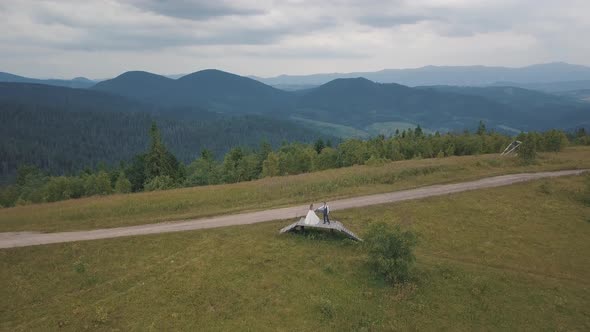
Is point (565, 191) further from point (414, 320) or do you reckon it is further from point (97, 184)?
point (97, 184)

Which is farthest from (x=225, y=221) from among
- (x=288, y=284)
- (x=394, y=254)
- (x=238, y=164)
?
(x=238, y=164)

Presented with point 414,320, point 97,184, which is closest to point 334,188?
point 414,320

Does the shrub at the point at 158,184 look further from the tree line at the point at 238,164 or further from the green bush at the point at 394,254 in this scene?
the green bush at the point at 394,254

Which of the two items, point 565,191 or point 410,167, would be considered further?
point 410,167

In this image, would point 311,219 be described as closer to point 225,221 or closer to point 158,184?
point 225,221

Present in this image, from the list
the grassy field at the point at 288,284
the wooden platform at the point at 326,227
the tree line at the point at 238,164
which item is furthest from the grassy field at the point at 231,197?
the tree line at the point at 238,164
